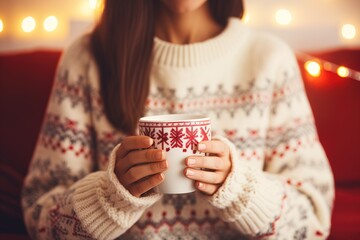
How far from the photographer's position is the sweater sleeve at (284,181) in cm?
75

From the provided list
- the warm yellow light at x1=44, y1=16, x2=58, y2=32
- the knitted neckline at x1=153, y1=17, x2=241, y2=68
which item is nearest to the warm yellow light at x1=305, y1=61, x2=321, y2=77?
the knitted neckline at x1=153, y1=17, x2=241, y2=68

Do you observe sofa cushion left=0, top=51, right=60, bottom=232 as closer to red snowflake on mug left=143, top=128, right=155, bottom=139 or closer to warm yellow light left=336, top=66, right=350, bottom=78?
red snowflake on mug left=143, top=128, right=155, bottom=139

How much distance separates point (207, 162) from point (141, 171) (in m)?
0.10

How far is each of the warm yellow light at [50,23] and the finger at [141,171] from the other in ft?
4.01

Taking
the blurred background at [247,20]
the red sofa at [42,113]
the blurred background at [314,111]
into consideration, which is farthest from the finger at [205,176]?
the blurred background at [247,20]

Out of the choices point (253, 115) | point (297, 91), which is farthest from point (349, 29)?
point (253, 115)

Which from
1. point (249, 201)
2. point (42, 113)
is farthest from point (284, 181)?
point (42, 113)

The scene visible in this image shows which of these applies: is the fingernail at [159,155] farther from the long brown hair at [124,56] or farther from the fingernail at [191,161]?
the long brown hair at [124,56]

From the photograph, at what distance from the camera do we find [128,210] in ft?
2.41

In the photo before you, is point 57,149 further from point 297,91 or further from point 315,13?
point 315,13

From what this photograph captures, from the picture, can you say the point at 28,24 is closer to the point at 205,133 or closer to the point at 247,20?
the point at 247,20

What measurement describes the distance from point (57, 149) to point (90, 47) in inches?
A: 10.6

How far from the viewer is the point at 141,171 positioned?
25.5 inches

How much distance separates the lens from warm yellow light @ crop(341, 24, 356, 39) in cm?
175
